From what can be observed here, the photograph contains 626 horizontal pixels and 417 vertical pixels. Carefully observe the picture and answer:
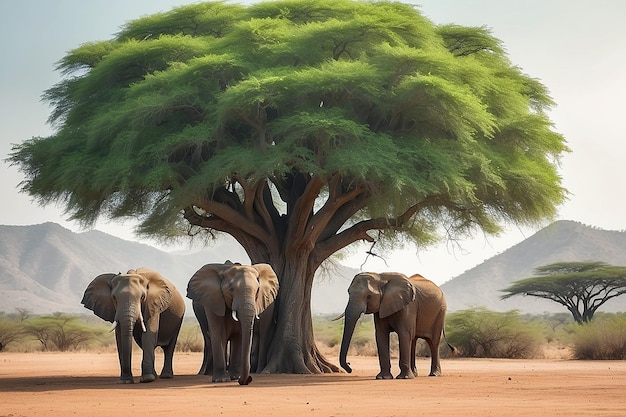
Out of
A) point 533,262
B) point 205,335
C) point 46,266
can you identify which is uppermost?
point 46,266

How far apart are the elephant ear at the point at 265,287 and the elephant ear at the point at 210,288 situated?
746 millimetres

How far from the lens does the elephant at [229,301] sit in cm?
2145

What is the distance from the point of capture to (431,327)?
24.2 meters

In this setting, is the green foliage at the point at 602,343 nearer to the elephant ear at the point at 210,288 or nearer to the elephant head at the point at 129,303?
the elephant ear at the point at 210,288

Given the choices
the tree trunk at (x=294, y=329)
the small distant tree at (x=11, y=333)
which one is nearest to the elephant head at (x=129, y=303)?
the tree trunk at (x=294, y=329)

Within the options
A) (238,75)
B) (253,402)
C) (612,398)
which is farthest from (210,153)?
(612,398)

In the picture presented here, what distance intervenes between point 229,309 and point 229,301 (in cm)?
32

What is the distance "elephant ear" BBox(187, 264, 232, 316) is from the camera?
72.9 feet

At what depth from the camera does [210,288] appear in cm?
2238

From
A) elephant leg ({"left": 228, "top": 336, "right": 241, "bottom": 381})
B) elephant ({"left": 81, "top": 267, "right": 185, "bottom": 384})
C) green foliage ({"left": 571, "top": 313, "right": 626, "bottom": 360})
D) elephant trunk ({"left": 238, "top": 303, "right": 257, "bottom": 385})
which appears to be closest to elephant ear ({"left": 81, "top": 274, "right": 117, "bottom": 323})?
elephant ({"left": 81, "top": 267, "right": 185, "bottom": 384})

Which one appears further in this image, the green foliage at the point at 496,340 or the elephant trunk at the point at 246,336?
the green foliage at the point at 496,340

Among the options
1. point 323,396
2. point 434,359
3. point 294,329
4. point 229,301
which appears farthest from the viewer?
point 294,329

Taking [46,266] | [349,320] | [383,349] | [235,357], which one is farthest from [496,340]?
[46,266]

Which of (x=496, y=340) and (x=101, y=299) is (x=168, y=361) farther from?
(x=496, y=340)
